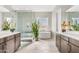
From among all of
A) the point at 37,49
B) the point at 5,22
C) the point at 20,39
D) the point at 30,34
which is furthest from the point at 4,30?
the point at 37,49

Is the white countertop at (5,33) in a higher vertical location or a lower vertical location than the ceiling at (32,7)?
lower

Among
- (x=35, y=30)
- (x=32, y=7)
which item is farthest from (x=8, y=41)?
(x=32, y=7)

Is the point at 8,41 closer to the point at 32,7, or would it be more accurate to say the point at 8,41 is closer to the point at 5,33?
the point at 5,33

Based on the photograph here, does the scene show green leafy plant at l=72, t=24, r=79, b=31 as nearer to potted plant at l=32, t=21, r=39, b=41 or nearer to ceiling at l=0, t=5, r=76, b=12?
ceiling at l=0, t=5, r=76, b=12

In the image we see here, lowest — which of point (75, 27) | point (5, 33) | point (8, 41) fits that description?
point (8, 41)

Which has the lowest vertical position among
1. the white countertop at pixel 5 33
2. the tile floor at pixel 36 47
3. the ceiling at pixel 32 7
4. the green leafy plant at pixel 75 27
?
the tile floor at pixel 36 47

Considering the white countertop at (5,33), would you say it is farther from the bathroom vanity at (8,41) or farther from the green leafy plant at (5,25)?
the green leafy plant at (5,25)

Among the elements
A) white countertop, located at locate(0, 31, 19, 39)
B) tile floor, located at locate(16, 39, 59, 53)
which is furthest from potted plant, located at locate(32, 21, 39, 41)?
white countertop, located at locate(0, 31, 19, 39)

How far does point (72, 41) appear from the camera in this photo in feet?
7.50

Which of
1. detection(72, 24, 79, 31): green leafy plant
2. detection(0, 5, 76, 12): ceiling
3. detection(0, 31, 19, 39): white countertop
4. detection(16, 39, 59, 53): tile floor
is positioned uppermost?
detection(0, 5, 76, 12): ceiling

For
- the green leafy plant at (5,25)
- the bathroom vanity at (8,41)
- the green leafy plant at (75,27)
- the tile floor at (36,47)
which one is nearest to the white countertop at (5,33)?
the bathroom vanity at (8,41)

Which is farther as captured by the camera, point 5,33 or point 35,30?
point 35,30

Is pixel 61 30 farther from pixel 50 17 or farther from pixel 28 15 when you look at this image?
pixel 28 15

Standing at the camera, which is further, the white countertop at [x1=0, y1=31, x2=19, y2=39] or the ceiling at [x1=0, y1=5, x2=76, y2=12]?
the white countertop at [x1=0, y1=31, x2=19, y2=39]
